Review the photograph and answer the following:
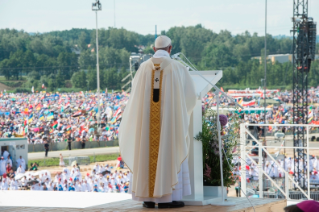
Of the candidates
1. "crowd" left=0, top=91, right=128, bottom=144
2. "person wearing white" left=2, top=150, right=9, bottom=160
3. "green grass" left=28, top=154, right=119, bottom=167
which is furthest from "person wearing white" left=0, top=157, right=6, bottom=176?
"crowd" left=0, top=91, right=128, bottom=144

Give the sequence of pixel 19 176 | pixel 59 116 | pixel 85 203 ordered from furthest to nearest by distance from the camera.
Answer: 1. pixel 59 116
2. pixel 19 176
3. pixel 85 203

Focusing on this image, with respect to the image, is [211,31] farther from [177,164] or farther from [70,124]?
[177,164]

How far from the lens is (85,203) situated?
13.8ft

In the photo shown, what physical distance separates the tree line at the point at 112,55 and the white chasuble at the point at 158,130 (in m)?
35.7

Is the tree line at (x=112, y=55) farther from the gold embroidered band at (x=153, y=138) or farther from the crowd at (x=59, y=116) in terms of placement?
the gold embroidered band at (x=153, y=138)

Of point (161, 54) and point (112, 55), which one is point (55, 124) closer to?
point (112, 55)

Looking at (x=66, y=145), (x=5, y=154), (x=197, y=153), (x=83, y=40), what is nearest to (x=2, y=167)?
(x=5, y=154)

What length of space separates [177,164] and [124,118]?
1.55 feet

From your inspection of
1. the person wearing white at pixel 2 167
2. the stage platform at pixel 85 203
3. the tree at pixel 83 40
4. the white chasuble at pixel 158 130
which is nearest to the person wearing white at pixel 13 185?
the person wearing white at pixel 2 167

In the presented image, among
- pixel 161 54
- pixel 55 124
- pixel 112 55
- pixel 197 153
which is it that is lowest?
pixel 55 124

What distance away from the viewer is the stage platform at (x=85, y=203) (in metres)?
2.82

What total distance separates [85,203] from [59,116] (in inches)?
1075

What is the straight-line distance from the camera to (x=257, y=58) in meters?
40.7

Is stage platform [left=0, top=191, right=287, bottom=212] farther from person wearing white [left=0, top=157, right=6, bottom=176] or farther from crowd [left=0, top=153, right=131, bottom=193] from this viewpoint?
person wearing white [left=0, top=157, right=6, bottom=176]
